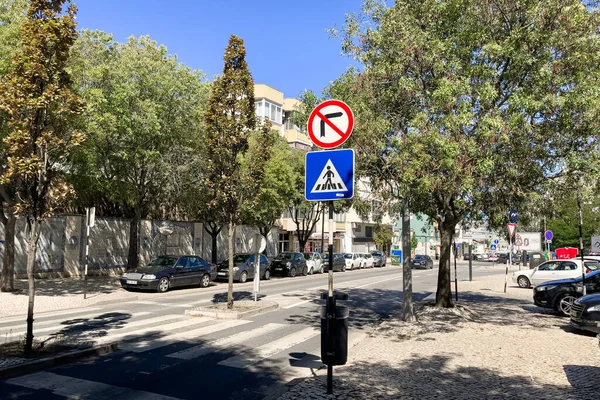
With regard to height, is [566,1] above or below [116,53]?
below

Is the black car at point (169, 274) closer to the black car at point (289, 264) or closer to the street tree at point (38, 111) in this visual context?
the black car at point (289, 264)

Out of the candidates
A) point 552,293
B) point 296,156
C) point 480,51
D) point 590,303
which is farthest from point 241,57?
point 296,156

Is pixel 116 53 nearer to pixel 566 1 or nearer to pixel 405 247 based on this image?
pixel 405 247

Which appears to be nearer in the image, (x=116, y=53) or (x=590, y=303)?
(x=590, y=303)

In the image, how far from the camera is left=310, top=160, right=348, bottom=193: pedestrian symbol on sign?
579 cm

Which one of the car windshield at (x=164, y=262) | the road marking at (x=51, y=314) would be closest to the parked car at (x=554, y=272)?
the car windshield at (x=164, y=262)

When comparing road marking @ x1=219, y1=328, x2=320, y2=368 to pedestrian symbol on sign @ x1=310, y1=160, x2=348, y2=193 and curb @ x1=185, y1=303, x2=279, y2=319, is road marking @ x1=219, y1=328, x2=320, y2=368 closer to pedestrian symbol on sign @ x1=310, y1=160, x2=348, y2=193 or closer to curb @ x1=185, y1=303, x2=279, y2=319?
curb @ x1=185, y1=303, x2=279, y2=319

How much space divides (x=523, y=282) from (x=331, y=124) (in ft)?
68.7

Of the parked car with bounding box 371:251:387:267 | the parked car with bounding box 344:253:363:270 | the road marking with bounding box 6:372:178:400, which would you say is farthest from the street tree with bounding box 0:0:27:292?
the parked car with bounding box 371:251:387:267

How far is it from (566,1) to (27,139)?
10239 mm

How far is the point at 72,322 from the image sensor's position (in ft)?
35.4

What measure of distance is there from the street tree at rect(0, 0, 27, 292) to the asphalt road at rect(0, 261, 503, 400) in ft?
14.0

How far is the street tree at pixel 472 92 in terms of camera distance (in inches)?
343

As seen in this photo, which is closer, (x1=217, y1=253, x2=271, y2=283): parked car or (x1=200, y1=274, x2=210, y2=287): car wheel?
(x1=200, y1=274, x2=210, y2=287): car wheel
